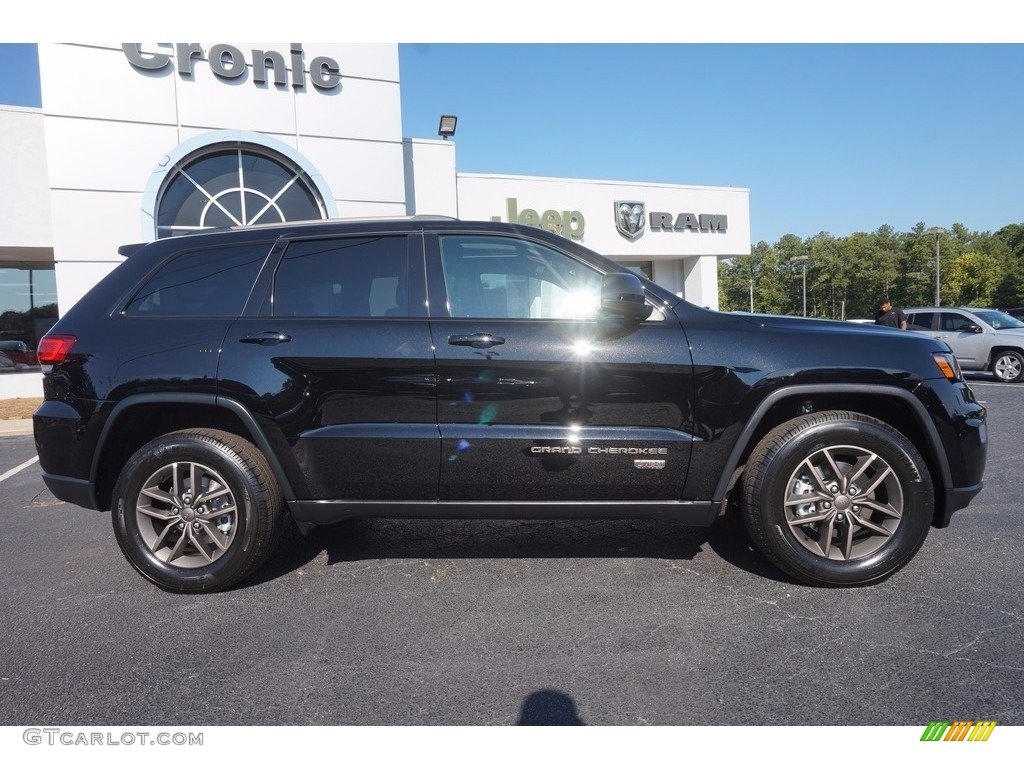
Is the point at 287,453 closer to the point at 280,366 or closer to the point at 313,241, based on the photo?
the point at 280,366

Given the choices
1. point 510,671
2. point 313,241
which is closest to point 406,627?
point 510,671

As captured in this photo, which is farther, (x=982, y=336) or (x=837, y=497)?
(x=982, y=336)

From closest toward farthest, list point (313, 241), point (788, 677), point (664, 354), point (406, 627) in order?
point (788, 677)
point (406, 627)
point (664, 354)
point (313, 241)

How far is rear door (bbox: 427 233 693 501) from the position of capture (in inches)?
132

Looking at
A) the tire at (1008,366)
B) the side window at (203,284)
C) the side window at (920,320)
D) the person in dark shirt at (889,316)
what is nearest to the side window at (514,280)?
the side window at (203,284)

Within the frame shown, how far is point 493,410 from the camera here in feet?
11.0

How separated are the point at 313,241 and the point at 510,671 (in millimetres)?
2388

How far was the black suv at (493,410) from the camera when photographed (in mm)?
3350

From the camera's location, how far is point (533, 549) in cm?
413

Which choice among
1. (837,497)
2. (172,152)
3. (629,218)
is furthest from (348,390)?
(629,218)

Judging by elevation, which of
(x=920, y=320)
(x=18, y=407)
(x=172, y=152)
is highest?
(x=172, y=152)

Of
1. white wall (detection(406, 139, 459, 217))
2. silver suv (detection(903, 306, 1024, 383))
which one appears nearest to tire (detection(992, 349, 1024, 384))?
silver suv (detection(903, 306, 1024, 383))

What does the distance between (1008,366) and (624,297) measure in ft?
46.1
